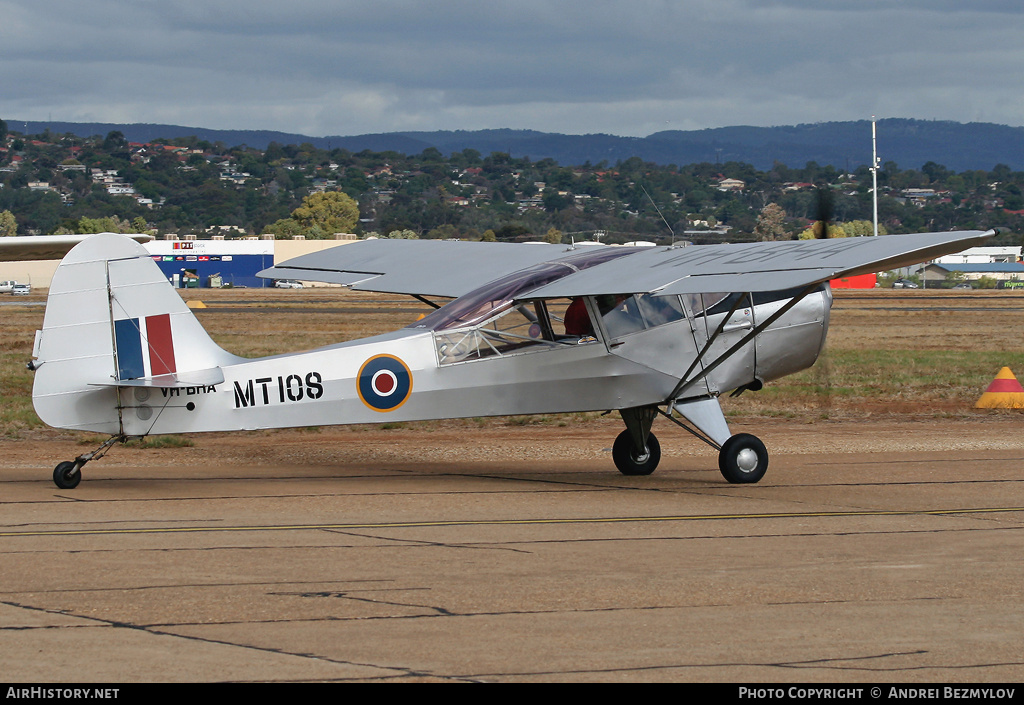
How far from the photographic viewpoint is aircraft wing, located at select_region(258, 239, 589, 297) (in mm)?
13922

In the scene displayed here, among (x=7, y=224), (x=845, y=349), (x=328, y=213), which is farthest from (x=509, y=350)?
(x=328, y=213)

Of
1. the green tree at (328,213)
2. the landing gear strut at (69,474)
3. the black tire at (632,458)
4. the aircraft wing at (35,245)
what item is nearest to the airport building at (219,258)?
the green tree at (328,213)

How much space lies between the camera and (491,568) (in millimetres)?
8453

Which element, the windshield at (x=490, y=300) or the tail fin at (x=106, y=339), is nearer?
the tail fin at (x=106, y=339)

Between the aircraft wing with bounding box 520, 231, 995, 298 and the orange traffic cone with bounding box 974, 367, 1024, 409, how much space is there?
375 inches

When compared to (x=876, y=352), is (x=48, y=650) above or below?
above

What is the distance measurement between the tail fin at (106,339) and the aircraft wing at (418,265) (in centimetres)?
256

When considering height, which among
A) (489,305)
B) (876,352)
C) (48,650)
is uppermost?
(489,305)

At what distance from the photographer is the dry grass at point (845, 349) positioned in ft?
66.4

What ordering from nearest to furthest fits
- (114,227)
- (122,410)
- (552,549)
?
1. (552,549)
2. (122,410)
3. (114,227)

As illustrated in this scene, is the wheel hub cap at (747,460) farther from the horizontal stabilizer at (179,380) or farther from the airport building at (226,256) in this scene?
the airport building at (226,256)
